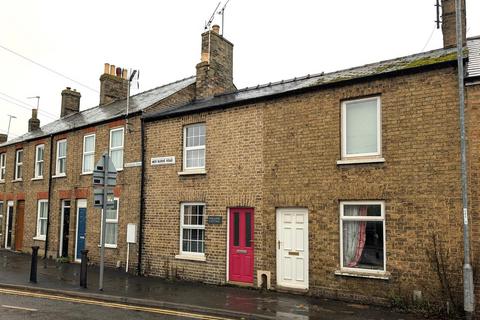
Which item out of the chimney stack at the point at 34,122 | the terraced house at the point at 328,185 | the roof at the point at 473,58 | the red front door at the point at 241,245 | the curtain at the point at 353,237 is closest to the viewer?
the roof at the point at 473,58

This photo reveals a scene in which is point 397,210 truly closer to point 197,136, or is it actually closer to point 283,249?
point 283,249

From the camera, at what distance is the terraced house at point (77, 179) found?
17156 millimetres

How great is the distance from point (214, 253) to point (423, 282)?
624cm

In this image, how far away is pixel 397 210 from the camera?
10562 millimetres

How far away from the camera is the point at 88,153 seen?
64.2ft

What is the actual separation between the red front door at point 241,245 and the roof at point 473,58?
22.6 feet

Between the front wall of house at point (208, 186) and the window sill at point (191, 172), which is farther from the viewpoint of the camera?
the window sill at point (191, 172)

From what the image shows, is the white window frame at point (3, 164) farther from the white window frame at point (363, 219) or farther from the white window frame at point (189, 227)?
the white window frame at point (363, 219)

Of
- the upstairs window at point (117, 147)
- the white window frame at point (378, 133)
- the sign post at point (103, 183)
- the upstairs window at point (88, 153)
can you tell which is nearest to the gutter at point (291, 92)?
the white window frame at point (378, 133)

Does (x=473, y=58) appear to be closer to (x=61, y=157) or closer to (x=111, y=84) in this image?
(x=61, y=157)

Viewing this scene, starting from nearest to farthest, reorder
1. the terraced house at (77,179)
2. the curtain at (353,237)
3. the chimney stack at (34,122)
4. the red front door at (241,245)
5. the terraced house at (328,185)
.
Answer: the terraced house at (328,185)
the curtain at (353,237)
the red front door at (241,245)
the terraced house at (77,179)
the chimney stack at (34,122)

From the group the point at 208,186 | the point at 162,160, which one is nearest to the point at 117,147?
the point at 162,160

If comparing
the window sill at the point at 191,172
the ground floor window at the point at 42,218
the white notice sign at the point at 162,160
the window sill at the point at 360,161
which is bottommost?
the ground floor window at the point at 42,218

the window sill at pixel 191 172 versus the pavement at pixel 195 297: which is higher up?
the window sill at pixel 191 172
